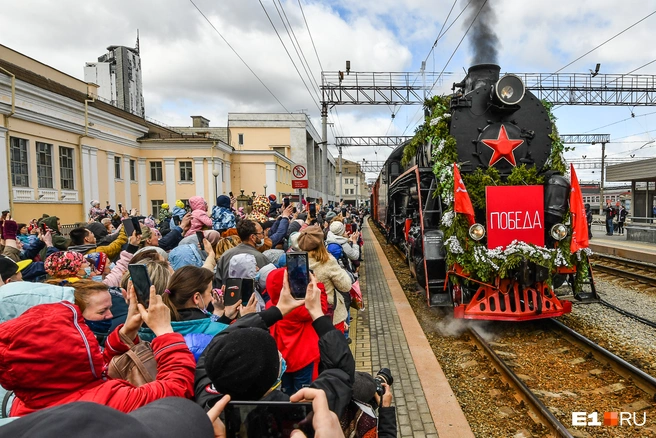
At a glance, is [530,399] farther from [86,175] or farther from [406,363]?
[86,175]

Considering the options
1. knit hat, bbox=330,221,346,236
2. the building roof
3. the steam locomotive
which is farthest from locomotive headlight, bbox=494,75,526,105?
the building roof

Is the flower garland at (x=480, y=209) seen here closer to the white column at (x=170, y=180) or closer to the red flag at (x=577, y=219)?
the red flag at (x=577, y=219)

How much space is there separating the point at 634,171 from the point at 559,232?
15049 mm

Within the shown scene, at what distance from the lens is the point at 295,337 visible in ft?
9.27

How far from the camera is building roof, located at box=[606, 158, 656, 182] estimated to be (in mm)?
15641

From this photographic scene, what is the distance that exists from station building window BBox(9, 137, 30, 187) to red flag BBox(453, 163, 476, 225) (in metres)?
15.6

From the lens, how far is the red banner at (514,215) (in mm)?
5473

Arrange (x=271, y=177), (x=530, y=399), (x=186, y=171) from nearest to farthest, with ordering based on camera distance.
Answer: (x=530, y=399) < (x=186, y=171) < (x=271, y=177)

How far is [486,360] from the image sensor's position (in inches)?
193

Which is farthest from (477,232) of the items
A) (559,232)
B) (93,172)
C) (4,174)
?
(93,172)

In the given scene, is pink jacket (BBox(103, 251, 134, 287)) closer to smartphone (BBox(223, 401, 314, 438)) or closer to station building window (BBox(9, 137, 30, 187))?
smartphone (BBox(223, 401, 314, 438))

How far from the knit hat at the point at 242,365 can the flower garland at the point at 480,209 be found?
4485mm

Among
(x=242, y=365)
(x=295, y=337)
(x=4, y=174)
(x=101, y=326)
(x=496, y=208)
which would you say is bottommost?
(x=295, y=337)

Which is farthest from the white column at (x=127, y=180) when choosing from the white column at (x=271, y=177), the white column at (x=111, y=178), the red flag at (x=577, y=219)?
the red flag at (x=577, y=219)
